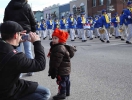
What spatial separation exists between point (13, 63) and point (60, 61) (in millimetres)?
1689

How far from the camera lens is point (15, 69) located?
2.92m

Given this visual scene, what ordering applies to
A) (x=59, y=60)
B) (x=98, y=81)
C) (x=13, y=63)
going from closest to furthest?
(x=13, y=63), (x=59, y=60), (x=98, y=81)

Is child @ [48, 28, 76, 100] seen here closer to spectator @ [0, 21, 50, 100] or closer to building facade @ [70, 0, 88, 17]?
spectator @ [0, 21, 50, 100]

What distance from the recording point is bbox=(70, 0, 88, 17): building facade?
4783 centimetres

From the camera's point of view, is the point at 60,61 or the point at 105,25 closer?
the point at 60,61

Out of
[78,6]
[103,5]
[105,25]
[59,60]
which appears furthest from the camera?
[78,6]

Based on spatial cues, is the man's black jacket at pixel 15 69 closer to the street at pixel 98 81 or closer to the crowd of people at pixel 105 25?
the street at pixel 98 81

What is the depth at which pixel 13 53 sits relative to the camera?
2.90 meters

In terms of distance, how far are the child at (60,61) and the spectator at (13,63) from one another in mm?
1302

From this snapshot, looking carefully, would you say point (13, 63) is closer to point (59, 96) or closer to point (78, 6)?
point (59, 96)

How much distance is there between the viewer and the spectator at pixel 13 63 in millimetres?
2889

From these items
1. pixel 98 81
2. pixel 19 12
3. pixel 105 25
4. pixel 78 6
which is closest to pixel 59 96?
pixel 98 81

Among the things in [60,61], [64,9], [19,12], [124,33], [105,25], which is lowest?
[124,33]

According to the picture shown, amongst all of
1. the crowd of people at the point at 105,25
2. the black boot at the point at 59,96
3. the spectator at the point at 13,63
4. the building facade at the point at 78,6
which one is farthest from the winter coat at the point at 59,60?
the building facade at the point at 78,6
